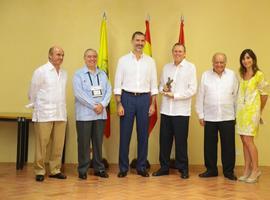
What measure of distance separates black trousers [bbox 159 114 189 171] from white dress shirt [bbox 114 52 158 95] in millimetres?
408

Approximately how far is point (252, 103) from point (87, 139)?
1.92 meters

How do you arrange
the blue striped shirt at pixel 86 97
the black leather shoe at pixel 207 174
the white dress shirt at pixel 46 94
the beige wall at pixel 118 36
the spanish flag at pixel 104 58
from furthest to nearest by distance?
the beige wall at pixel 118 36 < the spanish flag at pixel 104 58 < the black leather shoe at pixel 207 174 < the blue striped shirt at pixel 86 97 < the white dress shirt at pixel 46 94

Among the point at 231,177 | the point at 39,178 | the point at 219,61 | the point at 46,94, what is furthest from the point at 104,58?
the point at 231,177

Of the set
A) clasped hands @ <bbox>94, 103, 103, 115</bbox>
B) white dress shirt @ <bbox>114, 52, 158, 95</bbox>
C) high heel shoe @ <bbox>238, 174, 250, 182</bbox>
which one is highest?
white dress shirt @ <bbox>114, 52, 158, 95</bbox>

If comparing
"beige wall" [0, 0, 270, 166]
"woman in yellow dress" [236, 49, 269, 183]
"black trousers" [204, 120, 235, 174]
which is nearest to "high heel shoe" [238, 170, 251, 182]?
"woman in yellow dress" [236, 49, 269, 183]

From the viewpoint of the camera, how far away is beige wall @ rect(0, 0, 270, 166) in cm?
554

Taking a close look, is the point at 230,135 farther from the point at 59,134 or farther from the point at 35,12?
the point at 35,12

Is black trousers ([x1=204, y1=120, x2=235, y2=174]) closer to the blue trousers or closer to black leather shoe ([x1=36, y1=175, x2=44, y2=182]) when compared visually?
the blue trousers

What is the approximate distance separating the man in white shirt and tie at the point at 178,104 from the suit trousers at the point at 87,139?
0.76 metres

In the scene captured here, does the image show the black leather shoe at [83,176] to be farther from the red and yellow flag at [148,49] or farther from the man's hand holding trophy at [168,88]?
the man's hand holding trophy at [168,88]

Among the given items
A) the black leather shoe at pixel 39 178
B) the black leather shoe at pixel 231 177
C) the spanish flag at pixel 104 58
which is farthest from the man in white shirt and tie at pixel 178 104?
the black leather shoe at pixel 39 178

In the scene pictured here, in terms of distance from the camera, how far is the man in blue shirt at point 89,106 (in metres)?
4.51

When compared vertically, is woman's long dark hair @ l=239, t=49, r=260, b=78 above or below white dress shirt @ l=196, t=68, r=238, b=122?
above

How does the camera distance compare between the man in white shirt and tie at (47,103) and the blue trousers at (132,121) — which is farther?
the blue trousers at (132,121)
